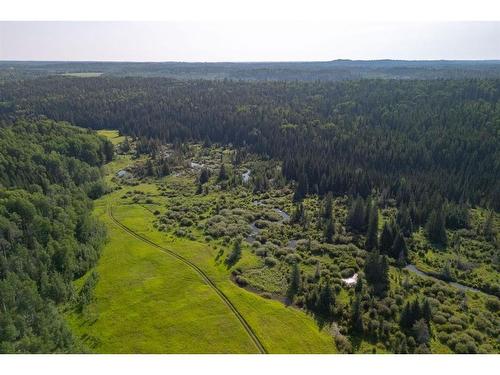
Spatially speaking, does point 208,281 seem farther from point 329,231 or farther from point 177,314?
point 329,231

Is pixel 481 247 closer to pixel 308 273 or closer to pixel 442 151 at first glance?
pixel 308 273

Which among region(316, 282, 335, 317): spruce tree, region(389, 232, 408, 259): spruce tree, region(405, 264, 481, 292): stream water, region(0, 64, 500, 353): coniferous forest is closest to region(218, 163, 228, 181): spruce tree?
region(0, 64, 500, 353): coniferous forest

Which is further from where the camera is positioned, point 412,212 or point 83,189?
point 83,189

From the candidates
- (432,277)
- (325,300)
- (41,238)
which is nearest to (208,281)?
(325,300)

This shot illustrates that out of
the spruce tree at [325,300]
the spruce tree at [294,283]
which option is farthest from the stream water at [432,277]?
the spruce tree at [294,283]

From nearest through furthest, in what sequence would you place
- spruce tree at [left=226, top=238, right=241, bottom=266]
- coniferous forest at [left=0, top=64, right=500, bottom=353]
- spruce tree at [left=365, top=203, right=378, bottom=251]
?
coniferous forest at [left=0, top=64, right=500, bottom=353], spruce tree at [left=226, top=238, right=241, bottom=266], spruce tree at [left=365, top=203, right=378, bottom=251]

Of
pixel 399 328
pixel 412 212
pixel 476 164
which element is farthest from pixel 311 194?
pixel 399 328

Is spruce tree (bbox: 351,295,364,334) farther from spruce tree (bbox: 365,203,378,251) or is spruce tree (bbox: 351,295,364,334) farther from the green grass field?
spruce tree (bbox: 365,203,378,251)
